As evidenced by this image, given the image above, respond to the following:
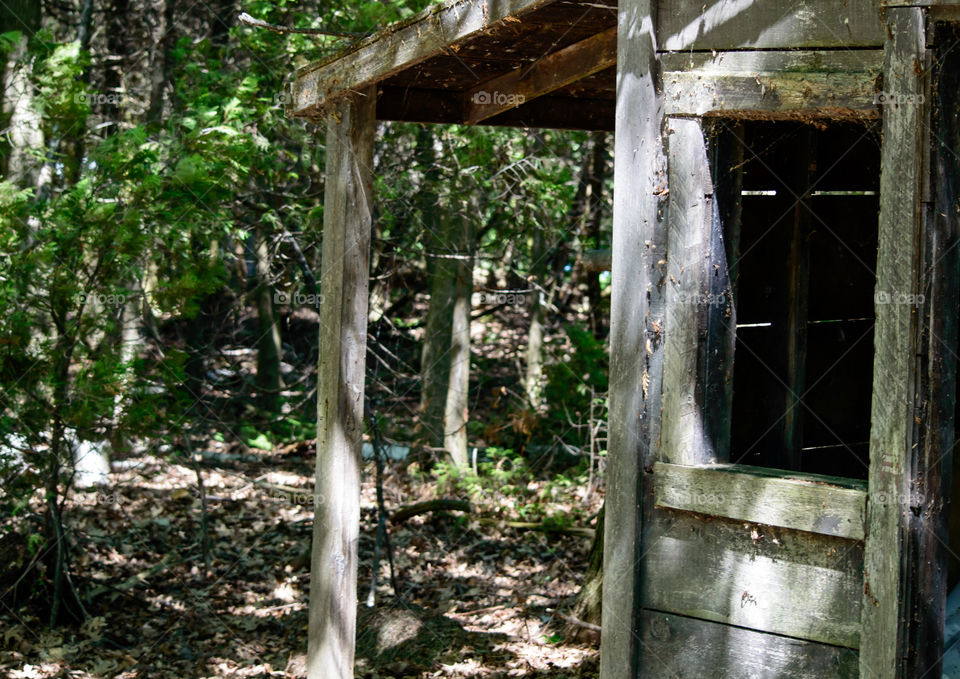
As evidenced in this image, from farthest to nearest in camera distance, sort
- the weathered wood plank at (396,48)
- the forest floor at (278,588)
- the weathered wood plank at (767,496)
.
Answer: the forest floor at (278,588) → the weathered wood plank at (396,48) → the weathered wood plank at (767,496)

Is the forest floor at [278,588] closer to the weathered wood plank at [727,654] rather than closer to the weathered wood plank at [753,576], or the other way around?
the weathered wood plank at [727,654]

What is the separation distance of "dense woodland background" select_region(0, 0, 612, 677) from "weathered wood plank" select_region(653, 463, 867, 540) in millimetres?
2649

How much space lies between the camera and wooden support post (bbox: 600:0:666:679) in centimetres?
313

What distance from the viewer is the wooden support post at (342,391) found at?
4.77 meters

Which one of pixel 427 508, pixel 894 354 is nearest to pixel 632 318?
pixel 894 354

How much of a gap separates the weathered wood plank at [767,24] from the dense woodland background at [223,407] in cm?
256

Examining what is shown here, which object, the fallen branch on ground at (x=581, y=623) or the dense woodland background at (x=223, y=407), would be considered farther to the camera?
the dense woodland background at (x=223, y=407)

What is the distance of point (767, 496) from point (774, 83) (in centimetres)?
126

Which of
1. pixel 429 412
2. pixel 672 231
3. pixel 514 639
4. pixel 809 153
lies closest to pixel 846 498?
pixel 672 231

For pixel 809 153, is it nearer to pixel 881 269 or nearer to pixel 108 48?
pixel 881 269

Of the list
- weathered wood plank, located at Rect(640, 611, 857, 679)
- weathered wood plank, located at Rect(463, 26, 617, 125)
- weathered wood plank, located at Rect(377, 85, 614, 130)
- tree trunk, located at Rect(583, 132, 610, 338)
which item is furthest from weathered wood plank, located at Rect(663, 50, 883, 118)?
tree trunk, located at Rect(583, 132, 610, 338)

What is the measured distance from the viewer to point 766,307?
4.23m

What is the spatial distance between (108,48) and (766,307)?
38.7 feet

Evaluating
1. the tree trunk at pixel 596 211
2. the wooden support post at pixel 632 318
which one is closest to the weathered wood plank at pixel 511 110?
the wooden support post at pixel 632 318
